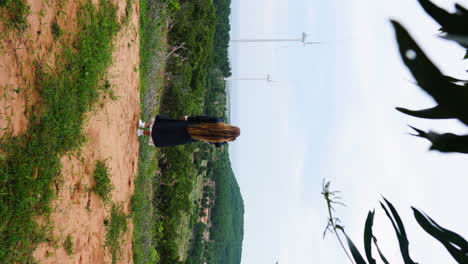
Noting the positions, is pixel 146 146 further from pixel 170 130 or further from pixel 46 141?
pixel 46 141

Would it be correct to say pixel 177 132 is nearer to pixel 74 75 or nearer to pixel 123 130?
pixel 123 130

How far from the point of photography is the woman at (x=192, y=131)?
531 cm

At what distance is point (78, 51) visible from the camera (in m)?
3.55

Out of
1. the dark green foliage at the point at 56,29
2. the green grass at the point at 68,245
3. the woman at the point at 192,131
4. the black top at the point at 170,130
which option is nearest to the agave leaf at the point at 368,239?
the green grass at the point at 68,245

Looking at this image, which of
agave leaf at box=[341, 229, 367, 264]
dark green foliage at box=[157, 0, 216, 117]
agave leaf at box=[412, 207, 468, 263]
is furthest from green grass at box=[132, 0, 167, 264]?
agave leaf at box=[412, 207, 468, 263]

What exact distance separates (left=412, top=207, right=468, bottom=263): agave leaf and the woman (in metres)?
4.21

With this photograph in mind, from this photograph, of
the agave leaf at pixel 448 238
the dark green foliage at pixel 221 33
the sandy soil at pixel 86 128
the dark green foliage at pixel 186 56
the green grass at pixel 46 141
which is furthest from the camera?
the dark green foliage at pixel 221 33

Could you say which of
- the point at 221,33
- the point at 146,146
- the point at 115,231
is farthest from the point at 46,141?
the point at 221,33

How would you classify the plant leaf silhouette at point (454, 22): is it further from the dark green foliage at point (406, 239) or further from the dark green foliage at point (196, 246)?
the dark green foliage at point (196, 246)

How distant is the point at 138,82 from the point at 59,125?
9.36 feet

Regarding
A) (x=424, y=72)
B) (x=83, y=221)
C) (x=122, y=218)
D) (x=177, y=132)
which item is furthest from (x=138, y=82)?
(x=424, y=72)

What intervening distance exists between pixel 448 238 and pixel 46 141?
284 centimetres

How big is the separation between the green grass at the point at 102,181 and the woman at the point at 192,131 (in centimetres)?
142

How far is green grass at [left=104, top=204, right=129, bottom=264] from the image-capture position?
4262 millimetres
